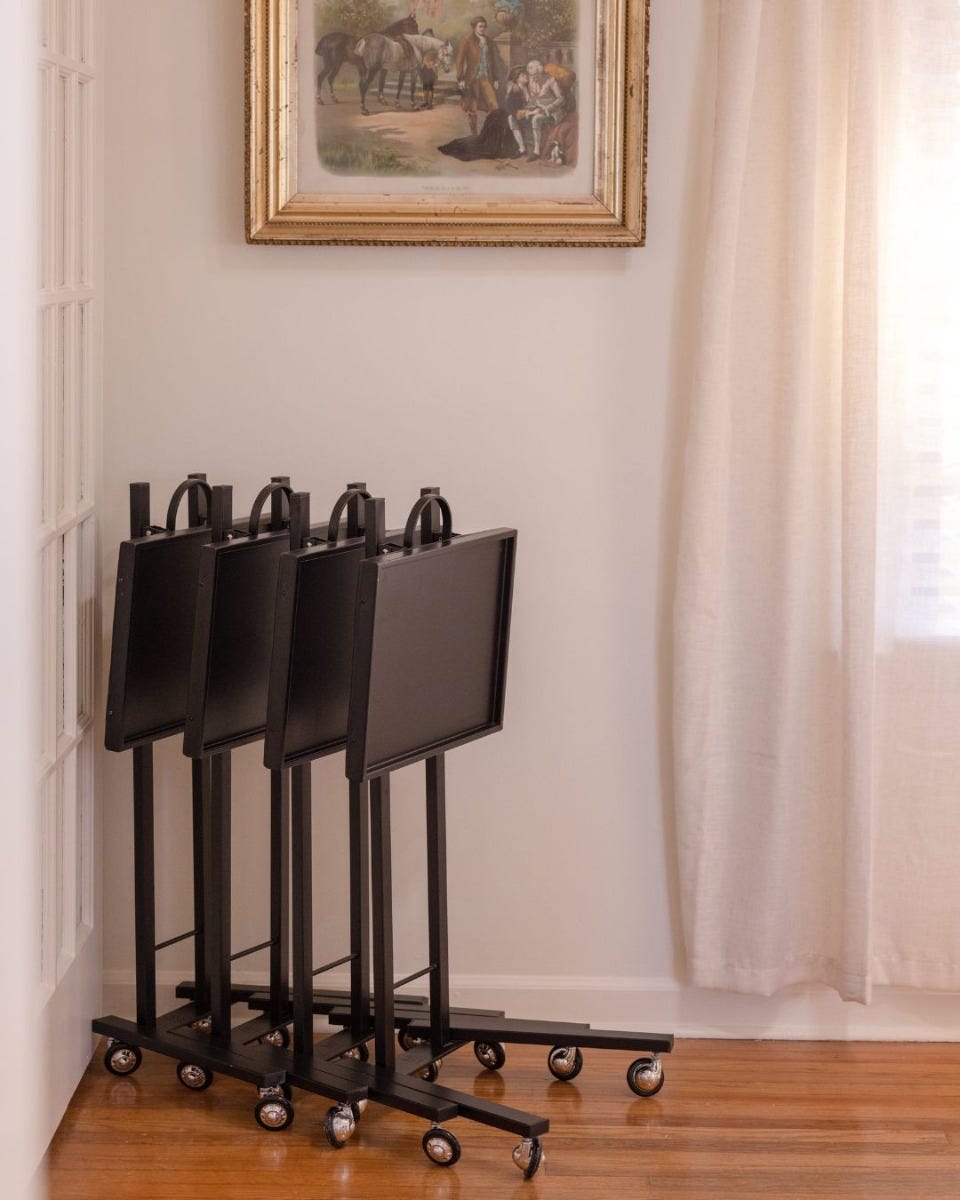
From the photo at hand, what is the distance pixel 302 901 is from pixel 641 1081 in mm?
698

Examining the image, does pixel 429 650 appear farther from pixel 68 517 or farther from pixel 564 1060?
pixel 564 1060

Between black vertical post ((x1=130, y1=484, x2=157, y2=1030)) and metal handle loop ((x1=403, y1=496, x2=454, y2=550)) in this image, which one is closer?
A: metal handle loop ((x1=403, y1=496, x2=454, y2=550))

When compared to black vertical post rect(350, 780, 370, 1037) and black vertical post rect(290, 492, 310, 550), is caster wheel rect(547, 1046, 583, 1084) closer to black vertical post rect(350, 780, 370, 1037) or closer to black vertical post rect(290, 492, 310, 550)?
black vertical post rect(350, 780, 370, 1037)

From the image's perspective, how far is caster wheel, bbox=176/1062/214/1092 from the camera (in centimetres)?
260

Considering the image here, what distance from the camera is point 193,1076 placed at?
260 cm

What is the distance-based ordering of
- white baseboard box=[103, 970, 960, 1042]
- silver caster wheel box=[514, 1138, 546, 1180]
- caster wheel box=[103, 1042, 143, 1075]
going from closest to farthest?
silver caster wheel box=[514, 1138, 546, 1180]
caster wheel box=[103, 1042, 143, 1075]
white baseboard box=[103, 970, 960, 1042]

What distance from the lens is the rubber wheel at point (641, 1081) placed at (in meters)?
2.62

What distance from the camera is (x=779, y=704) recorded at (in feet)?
9.02

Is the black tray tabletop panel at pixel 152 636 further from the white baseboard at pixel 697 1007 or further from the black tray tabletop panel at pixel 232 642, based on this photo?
the white baseboard at pixel 697 1007

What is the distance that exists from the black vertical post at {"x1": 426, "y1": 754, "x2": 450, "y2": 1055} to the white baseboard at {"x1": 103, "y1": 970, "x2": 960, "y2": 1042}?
11.3 inches

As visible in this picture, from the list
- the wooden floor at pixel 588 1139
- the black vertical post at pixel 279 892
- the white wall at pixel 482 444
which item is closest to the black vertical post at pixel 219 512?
the white wall at pixel 482 444

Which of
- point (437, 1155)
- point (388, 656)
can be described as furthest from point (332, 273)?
point (437, 1155)

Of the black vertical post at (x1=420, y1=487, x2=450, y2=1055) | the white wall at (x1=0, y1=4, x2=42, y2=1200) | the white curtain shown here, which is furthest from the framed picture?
the white wall at (x1=0, y1=4, x2=42, y2=1200)

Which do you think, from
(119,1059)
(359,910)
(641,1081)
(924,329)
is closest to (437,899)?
(359,910)
